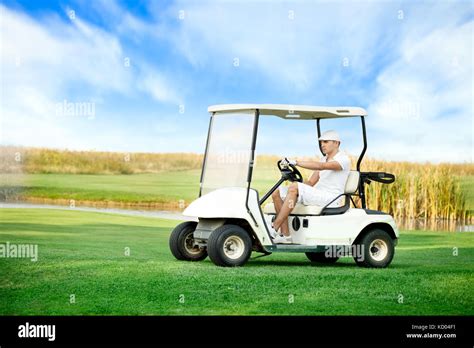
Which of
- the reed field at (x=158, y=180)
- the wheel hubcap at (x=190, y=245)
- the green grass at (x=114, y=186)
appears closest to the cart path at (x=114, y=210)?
the reed field at (x=158, y=180)

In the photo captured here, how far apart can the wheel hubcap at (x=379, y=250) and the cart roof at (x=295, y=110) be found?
5.07ft

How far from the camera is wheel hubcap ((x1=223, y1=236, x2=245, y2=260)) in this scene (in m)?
10.3

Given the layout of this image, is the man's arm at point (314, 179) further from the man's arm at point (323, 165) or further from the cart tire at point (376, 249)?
the cart tire at point (376, 249)

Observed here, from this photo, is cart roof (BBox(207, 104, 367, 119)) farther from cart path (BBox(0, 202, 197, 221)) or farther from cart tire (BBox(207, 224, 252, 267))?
cart path (BBox(0, 202, 197, 221))

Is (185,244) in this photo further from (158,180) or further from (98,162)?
(98,162)

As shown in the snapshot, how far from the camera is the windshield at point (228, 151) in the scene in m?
10.7

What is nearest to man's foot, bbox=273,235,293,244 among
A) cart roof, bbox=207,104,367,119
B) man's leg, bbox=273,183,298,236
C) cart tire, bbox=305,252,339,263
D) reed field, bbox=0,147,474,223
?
man's leg, bbox=273,183,298,236

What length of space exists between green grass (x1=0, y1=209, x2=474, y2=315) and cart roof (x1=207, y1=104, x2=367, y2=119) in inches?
70.4

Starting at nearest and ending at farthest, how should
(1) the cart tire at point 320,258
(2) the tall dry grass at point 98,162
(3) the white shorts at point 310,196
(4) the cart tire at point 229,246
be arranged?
(4) the cart tire at point 229,246 < (3) the white shorts at point 310,196 < (1) the cart tire at point 320,258 < (2) the tall dry grass at point 98,162

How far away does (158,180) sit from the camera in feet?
83.4
